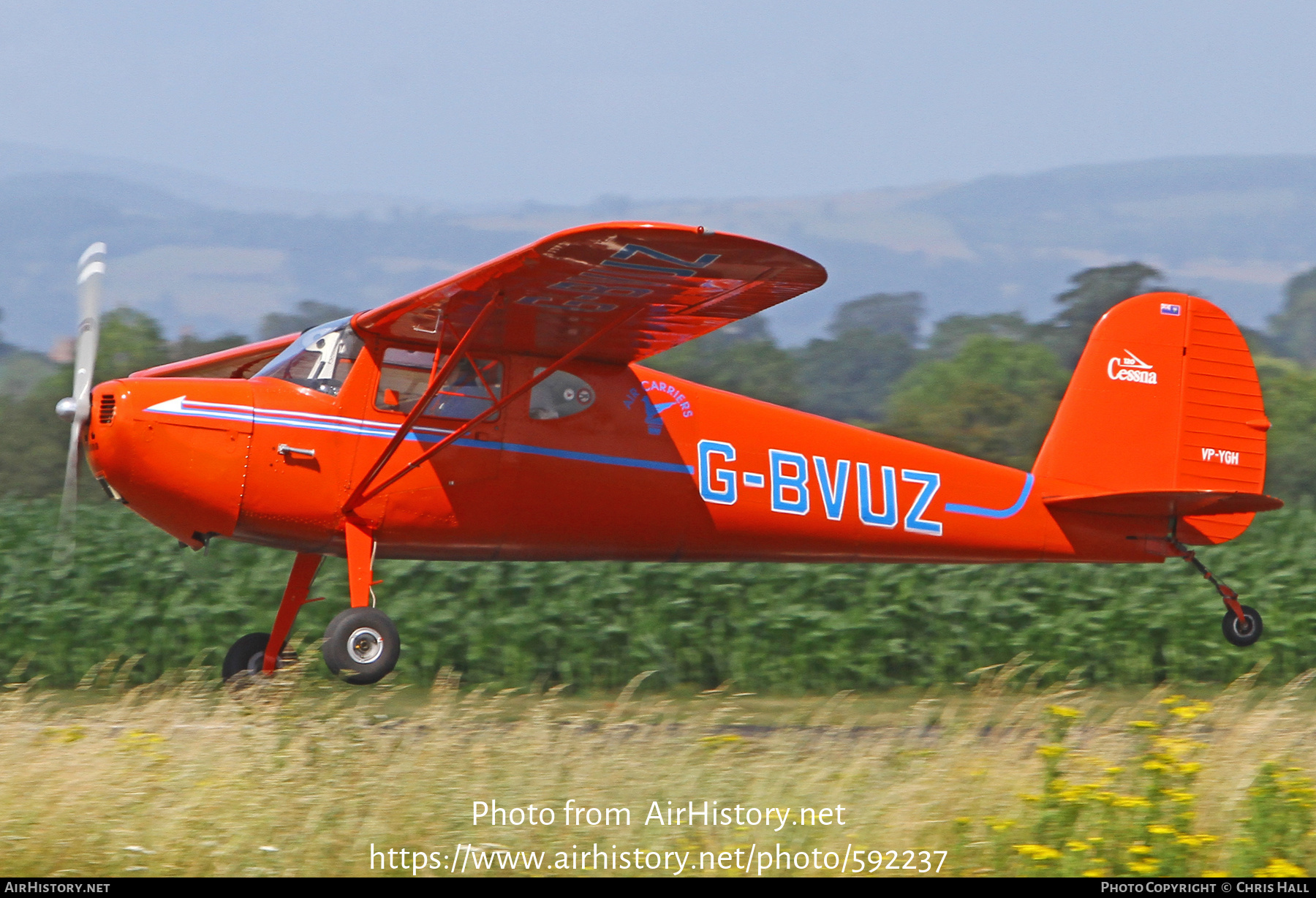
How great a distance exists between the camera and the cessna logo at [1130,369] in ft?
35.6

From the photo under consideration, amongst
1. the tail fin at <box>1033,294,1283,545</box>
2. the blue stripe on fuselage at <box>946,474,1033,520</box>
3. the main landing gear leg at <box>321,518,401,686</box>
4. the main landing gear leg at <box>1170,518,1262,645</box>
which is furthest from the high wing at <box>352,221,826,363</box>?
the main landing gear leg at <box>1170,518,1262,645</box>

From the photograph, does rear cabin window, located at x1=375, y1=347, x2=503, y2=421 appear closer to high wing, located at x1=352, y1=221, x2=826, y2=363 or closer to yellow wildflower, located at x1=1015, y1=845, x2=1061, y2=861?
high wing, located at x1=352, y1=221, x2=826, y2=363

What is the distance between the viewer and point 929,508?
9.98m

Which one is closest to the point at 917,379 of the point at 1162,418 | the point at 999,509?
the point at 1162,418

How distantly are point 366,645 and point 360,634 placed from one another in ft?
0.26

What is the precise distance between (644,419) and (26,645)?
243 inches

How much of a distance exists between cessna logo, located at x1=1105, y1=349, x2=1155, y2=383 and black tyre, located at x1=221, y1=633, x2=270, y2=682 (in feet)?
22.3

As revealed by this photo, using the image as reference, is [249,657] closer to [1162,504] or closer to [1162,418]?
[1162,504]

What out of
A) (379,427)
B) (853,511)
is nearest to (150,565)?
(379,427)

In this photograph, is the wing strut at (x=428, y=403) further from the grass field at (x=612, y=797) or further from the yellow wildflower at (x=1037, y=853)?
the yellow wildflower at (x=1037, y=853)

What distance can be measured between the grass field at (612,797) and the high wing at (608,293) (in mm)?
2412

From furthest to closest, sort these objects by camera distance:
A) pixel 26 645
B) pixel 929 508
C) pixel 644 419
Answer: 1. pixel 26 645
2. pixel 929 508
3. pixel 644 419

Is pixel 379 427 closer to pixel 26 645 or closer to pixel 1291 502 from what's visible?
pixel 26 645

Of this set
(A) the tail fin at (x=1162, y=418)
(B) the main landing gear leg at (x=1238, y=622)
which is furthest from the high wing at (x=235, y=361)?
(B) the main landing gear leg at (x=1238, y=622)
